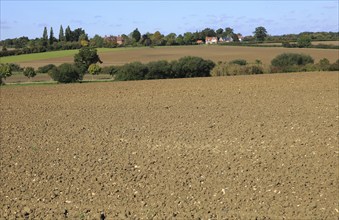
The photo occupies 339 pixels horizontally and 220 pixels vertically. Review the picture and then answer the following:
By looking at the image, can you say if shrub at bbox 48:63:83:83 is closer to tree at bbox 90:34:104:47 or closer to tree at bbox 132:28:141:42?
tree at bbox 90:34:104:47

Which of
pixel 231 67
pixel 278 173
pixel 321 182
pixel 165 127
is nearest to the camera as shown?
pixel 321 182

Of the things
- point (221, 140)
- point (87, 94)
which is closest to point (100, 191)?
point (221, 140)

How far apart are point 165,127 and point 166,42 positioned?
356 feet

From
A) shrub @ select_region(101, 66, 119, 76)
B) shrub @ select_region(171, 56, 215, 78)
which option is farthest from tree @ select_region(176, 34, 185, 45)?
shrub @ select_region(171, 56, 215, 78)

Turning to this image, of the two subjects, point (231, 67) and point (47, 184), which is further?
point (231, 67)

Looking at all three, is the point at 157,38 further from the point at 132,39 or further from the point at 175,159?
the point at 175,159

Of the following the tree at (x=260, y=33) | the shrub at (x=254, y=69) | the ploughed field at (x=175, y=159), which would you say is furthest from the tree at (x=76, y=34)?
the ploughed field at (x=175, y=159)

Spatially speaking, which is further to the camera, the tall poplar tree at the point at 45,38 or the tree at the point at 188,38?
the tree at the point at 188,38

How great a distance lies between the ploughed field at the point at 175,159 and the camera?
31.8 ft

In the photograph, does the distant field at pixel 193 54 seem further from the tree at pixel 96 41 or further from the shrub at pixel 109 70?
the tree at pixel 96 41

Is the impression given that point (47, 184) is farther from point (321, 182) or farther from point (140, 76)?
point (140, 76)

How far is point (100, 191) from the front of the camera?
10.7 metres

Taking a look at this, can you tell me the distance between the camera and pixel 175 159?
1355cm

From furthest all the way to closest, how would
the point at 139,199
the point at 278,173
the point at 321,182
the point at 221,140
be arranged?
the point at 221,140 < the point at 278,173 < the point at 321,182 < the point at 139,199
